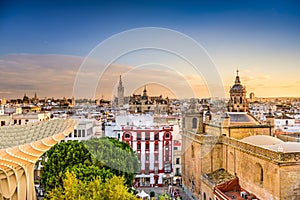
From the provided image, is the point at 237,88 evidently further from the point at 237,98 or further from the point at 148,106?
the point at 148,106

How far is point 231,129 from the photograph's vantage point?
17.5 m

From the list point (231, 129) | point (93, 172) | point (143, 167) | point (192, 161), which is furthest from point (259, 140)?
point (143, 167)

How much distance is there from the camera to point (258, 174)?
1280cm

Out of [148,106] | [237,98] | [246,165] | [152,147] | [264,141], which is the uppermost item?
[237,98]

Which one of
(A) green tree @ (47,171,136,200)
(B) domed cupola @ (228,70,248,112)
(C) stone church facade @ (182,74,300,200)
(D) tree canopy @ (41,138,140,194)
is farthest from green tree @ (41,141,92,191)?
(B) domed cupola @ (228,70,248,112)

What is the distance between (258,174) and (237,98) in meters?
9.41

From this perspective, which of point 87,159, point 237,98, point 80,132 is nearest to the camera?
point 87,159

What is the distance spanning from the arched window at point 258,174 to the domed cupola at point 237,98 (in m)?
8.77

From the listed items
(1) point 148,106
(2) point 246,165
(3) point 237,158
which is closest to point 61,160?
(3) point 237,158

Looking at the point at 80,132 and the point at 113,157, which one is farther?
the point at 80,132

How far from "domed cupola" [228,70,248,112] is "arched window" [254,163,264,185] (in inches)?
345

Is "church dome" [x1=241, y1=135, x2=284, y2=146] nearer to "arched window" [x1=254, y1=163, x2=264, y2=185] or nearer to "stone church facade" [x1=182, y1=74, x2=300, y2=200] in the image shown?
"stone church facade" [x1=182, y1=74, x2=300, y2=200]

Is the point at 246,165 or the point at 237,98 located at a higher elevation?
the point at 237,98

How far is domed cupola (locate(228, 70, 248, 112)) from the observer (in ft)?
70.7
